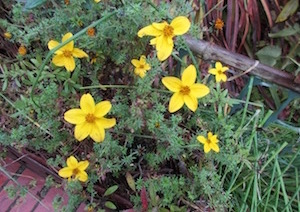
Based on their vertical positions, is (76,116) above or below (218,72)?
below

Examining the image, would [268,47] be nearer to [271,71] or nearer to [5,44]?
[271,71]

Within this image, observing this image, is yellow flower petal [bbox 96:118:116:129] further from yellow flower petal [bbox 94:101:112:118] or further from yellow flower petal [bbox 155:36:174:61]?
yellow flower petal [bbox 155:36:174:61]

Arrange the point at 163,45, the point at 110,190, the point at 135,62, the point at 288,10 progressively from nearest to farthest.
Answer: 1. the point at 163,45
2. the point at 135,62
3. the point at 110,190
4. the point at 288,10

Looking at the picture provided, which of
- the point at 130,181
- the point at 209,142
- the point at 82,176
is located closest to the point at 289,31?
the point at 209,142

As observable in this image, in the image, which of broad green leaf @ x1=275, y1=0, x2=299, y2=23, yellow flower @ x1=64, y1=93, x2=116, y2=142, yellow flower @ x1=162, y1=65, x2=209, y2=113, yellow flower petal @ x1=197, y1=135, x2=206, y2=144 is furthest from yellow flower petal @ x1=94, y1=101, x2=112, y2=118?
broad green leaf @ x1=275, y1=0, x2=299, y2=23

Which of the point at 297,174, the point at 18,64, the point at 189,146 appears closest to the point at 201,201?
the point at 189,146

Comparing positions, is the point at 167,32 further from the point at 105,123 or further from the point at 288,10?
the point at 288,10

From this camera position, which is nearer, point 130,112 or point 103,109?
point 103,109
